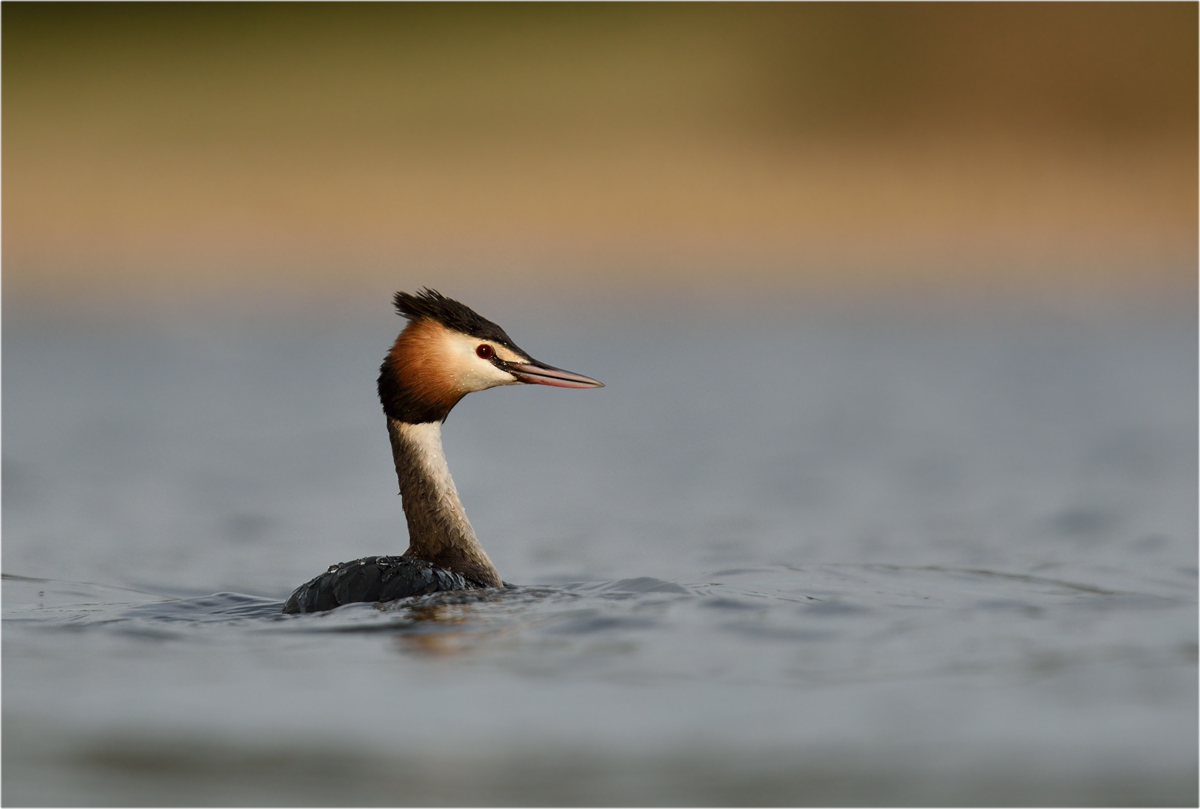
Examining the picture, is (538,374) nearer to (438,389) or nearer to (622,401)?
(438,389)

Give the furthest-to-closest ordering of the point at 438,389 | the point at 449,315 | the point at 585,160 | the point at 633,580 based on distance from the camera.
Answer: the point at 585,160 < the point at 438,389 < the point at 449,315 < the point at 633,580

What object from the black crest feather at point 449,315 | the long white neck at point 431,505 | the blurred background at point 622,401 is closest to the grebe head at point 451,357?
the black crest feather at point 449,315

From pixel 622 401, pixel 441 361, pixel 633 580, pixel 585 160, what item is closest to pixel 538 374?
A: pixel 441 361

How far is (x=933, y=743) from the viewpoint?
14.5 ft

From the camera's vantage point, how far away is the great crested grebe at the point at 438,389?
689 centimetres

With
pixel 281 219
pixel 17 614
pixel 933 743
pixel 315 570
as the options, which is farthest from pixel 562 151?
pixel 933 743

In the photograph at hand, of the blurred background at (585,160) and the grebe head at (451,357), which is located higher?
the blurred background at (585,160)

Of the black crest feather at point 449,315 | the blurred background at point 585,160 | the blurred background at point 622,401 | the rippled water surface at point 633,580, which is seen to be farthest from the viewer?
the blurred background at point 585,160

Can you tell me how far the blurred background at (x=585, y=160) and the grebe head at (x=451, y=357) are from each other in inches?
385

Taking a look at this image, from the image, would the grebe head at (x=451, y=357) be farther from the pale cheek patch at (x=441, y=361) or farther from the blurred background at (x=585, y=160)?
the blurred background at (x=585, y=160)

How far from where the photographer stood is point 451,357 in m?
6.92

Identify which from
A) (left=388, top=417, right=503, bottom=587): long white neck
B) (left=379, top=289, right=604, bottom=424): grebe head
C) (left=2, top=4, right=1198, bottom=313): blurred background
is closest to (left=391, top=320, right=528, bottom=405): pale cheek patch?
(left=379, top=289, right=604, bottom=424): grebe head

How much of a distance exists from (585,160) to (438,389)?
37.6ft

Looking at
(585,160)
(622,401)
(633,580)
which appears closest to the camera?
(633,580)
